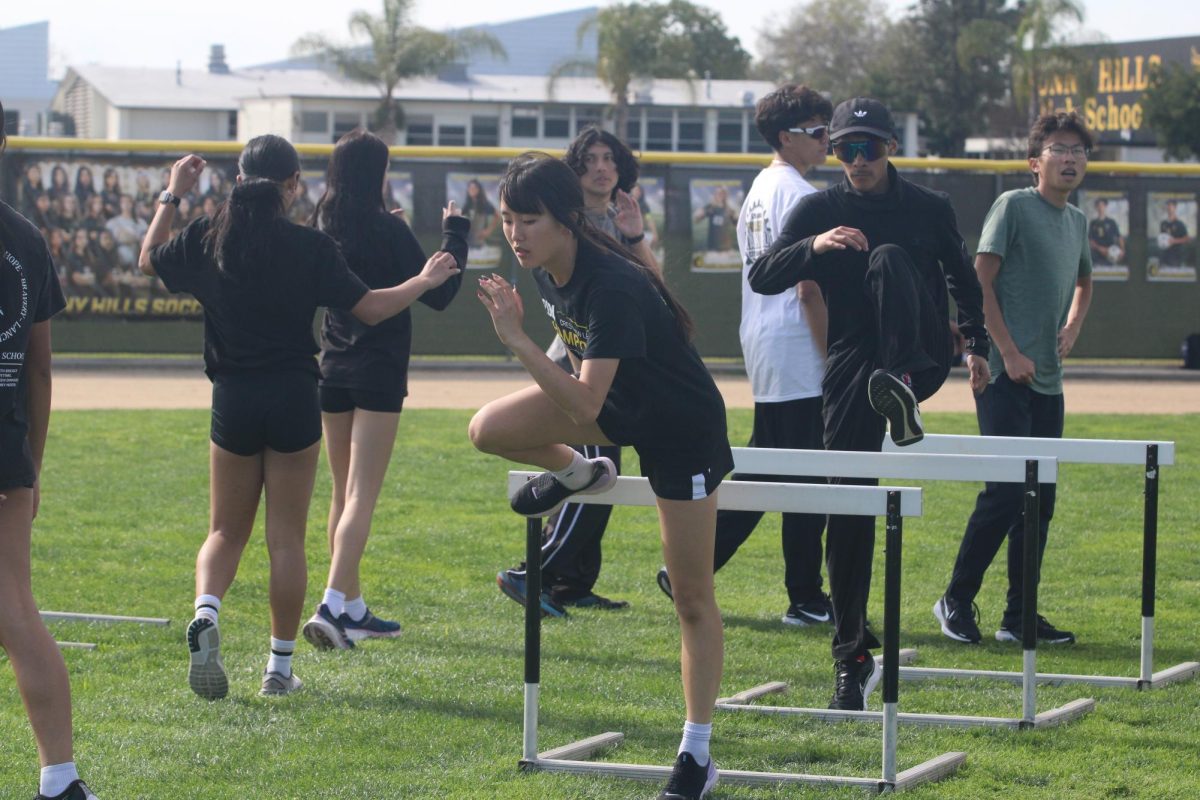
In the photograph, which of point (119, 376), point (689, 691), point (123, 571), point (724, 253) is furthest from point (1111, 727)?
point (119, 376)

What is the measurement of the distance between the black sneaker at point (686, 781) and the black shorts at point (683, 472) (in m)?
0.72

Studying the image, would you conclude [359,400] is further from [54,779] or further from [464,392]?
[464,392]

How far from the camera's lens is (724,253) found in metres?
18.3

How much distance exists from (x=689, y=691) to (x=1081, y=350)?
15197 millimetres

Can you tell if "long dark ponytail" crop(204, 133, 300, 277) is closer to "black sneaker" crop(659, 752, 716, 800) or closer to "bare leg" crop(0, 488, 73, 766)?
"bare leg" crop(0, 488, 73, 766)

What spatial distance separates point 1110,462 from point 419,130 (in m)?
66.9

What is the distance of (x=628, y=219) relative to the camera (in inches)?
278

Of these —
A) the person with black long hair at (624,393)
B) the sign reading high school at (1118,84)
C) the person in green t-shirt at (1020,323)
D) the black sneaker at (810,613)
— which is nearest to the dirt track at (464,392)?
the black sneaker at (810,613)

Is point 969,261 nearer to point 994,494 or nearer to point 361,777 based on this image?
point 994,494

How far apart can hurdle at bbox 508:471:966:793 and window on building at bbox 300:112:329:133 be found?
6537 cm

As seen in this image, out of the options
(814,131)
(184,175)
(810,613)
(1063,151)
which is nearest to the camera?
(184,175)

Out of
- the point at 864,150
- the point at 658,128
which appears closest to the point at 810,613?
the point at 864,150

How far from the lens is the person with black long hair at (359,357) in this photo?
6688mm

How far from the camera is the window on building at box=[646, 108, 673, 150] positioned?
72412 mm
